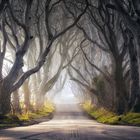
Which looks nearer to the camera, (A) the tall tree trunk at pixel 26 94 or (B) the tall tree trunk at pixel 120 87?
(B) the tall tree trunk at pixel 120 87

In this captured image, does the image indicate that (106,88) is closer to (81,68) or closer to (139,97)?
(139,97)

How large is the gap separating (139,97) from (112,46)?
4.79 m

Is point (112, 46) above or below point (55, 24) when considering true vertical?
below

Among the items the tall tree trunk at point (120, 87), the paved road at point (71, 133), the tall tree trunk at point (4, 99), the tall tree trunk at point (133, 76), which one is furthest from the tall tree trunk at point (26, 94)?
the paved road at point (71, 133)

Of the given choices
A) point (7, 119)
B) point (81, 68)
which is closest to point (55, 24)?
point (7, 119)

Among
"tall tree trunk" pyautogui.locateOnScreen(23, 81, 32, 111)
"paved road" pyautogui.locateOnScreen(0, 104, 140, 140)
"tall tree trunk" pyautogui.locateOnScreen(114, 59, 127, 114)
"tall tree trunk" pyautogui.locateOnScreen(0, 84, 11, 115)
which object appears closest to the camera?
"paved road" pyautogui.locateOnScreen(0, 104, 140, 140)

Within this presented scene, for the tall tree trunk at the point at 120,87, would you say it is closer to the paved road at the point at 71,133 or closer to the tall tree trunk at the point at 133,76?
the tall tree trunk at the point at 133,76

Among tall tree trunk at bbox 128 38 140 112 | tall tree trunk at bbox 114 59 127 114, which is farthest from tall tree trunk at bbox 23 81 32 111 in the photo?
tall tree trunk at bbox 128 38 140 112

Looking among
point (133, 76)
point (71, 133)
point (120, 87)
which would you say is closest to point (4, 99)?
point (133, 76)

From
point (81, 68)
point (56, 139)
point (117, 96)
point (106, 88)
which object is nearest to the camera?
point (56, 139)

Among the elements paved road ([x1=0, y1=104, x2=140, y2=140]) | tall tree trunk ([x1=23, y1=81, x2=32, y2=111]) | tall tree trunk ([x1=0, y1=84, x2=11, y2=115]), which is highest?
tall tree trunk ([x1=23, y1=81, x2=32, y2=111])

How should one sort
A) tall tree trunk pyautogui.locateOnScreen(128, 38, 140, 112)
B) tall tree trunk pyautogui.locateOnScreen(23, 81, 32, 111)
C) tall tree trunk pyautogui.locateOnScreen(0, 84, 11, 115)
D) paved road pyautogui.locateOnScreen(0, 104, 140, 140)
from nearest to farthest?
paved road pyautogui.locateOnScreen(0, 104, 140, 140), tall tree trunk pyautogui.locateOnScreen(0, 84, 11, 115), tall tree trunk pyautogui.locateOnScreen(128, 38, 140, 112), tall tree trunk pyautogui.locateOnScreen(23, 81, 32, 111)

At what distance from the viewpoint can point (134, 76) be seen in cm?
3133

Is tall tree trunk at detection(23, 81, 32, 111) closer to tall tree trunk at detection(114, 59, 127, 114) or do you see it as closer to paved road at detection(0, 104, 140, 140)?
tall tree trunk at detection(114, 59, 127, 114)
